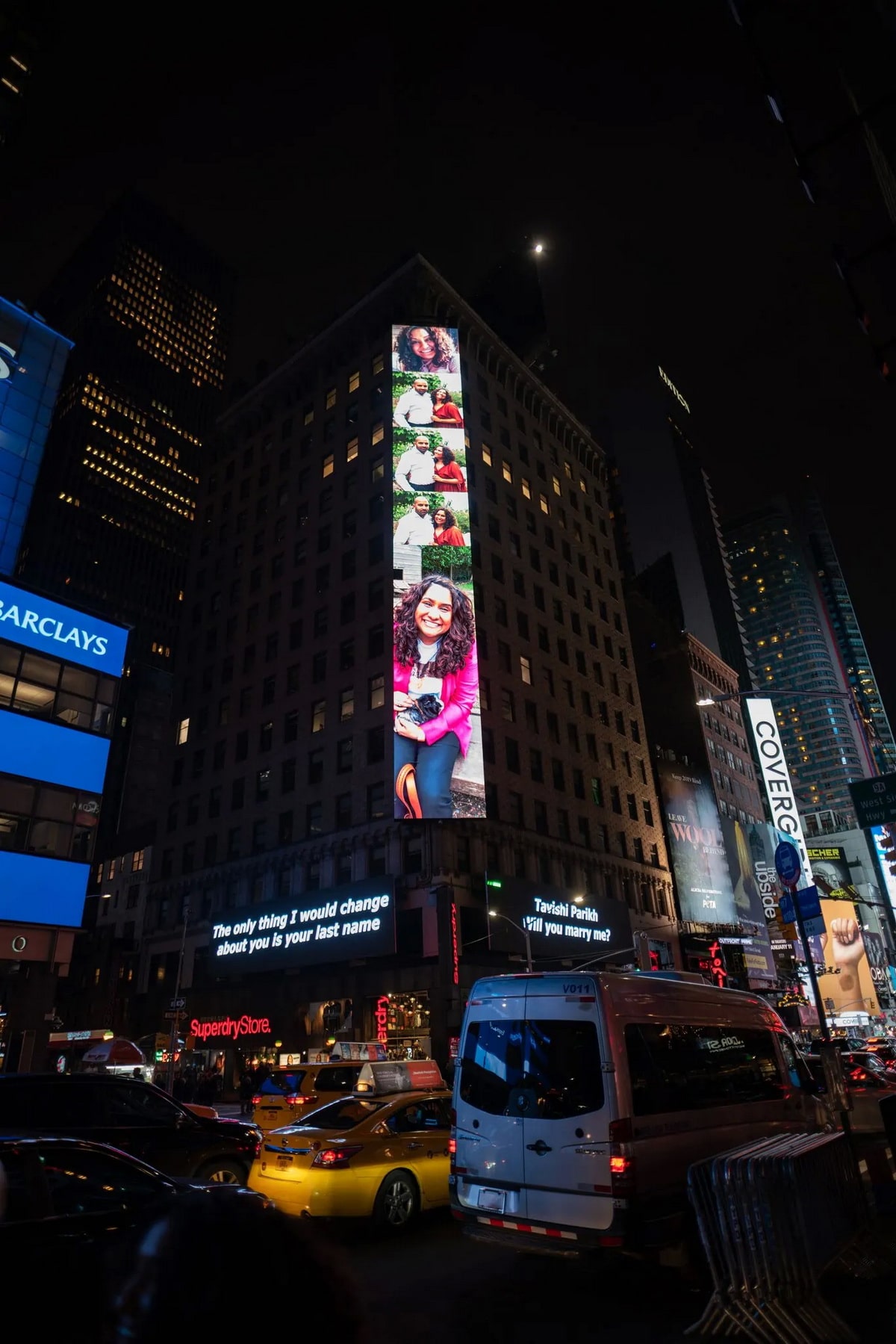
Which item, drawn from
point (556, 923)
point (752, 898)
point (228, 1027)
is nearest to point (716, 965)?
point (752, 898)

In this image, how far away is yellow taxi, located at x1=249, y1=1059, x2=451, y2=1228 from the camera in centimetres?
921

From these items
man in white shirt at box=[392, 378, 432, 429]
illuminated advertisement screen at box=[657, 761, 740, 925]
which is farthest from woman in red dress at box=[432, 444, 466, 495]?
illuminated advertisement screen at box=[657, 761, 740, 925]

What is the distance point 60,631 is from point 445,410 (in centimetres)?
3024

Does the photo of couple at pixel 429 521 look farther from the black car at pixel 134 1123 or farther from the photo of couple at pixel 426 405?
the black car at pixel 134 1123

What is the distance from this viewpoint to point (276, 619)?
51281 mm

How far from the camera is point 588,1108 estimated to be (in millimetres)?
7590

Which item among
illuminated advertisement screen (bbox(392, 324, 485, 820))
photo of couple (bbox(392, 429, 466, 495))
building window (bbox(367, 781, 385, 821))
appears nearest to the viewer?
illuminated advertisement screen (bbox(392, 324, 485, 820))

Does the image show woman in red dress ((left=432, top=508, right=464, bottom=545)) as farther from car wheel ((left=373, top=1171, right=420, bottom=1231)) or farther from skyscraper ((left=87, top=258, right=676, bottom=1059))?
car wheel ((left=373, top=1171, right=420, bottom=1231))

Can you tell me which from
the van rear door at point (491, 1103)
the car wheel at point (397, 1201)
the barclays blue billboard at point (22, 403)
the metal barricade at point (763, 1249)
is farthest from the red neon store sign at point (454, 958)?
the metal barricade at point (763, 1249)

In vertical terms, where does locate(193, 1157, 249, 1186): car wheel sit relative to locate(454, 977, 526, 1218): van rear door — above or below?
below

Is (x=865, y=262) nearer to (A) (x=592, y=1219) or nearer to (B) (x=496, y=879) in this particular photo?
(A) (x=592, y=1219)

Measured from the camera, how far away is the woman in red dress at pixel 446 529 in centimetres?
4422

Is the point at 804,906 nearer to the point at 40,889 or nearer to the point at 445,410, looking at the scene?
the point at 40,889

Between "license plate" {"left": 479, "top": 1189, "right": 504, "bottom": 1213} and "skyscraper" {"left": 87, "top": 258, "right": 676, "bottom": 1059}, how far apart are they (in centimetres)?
2783
